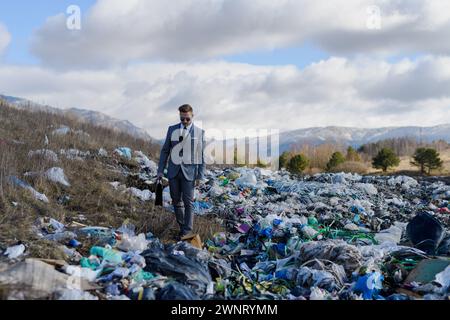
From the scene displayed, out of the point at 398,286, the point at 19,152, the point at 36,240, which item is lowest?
the point at 398,286

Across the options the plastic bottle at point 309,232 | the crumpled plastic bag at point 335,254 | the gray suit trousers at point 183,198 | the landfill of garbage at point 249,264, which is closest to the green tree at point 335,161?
the landfill of garbage at point 249,264

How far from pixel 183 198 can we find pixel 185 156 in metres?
0.49

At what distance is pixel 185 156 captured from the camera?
5199mm

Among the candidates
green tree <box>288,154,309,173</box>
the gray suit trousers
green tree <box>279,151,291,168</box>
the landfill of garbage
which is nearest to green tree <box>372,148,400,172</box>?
green tree <box>288,154,309,173</box>

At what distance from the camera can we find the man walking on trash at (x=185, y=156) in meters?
5.19

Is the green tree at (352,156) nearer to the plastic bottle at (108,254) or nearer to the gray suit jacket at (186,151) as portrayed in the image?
the gray suit jacket at (186,151)

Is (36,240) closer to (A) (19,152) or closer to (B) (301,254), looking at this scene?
(B) (301,254)

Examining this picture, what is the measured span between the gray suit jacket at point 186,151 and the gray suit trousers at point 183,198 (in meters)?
0.06

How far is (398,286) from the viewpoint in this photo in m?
4.07

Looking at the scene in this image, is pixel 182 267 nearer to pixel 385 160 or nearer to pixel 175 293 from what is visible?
pixel 175 293

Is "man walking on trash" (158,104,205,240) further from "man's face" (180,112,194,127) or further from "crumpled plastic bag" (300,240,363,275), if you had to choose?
"crumpled plastic bag" (300,240,363,275)

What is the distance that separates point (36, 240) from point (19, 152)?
13.6 feet

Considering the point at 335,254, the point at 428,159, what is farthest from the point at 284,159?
the point at 335,254
